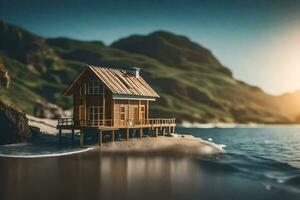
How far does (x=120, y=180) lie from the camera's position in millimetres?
30516

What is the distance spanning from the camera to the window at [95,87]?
53.1 m

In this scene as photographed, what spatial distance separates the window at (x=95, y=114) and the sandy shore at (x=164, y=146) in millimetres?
4048

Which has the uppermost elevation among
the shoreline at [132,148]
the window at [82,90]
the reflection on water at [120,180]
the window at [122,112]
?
the window at [82,90]

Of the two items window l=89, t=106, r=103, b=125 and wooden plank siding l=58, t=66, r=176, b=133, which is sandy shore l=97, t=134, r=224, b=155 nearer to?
wooden plank siding l=58, t=66, r=176, b=133

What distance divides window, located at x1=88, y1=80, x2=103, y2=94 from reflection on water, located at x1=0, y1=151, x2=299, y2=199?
14.0 metres

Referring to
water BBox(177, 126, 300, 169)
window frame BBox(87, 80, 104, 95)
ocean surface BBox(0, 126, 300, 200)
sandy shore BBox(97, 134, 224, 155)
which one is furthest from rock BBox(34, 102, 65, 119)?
ocean surface BBox(0, 126, 300, 200)

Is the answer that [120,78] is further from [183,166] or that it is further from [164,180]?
[164,180]

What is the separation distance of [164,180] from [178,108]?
15655cm

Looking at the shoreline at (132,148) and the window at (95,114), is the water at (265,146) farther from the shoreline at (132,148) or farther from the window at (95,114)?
the window at (95,114)

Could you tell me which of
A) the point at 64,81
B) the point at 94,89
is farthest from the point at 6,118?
the point at 64,81

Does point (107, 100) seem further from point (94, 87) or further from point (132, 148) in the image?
point (132, 148)

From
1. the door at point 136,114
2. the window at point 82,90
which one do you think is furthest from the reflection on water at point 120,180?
the door at point 136,114

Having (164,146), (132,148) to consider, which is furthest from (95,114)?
(164,146)

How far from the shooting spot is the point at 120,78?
57.2 m
